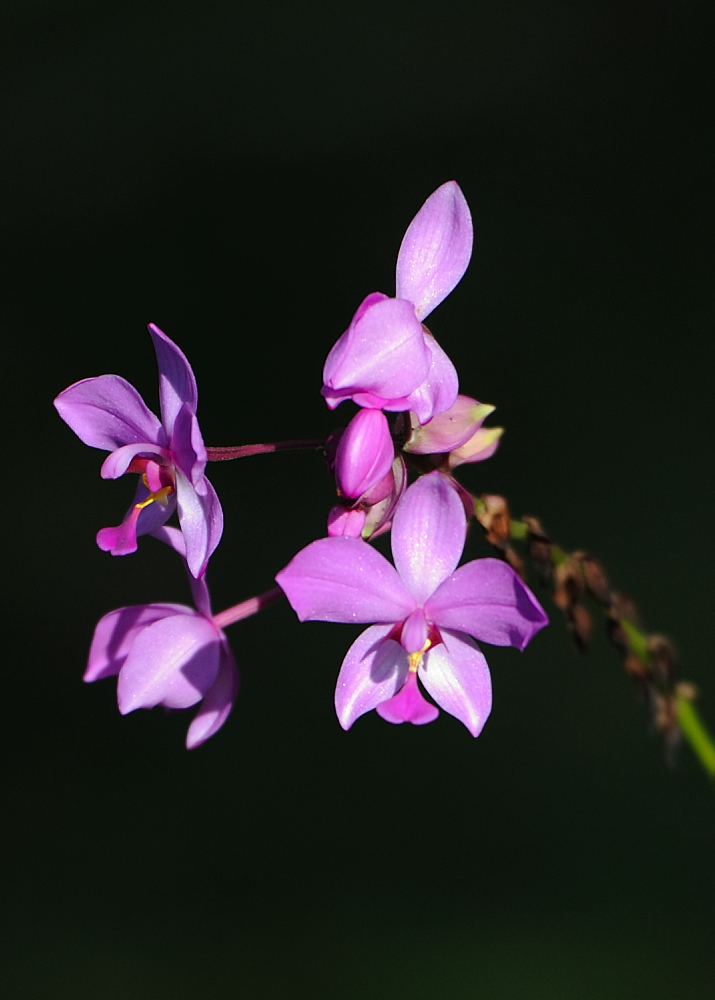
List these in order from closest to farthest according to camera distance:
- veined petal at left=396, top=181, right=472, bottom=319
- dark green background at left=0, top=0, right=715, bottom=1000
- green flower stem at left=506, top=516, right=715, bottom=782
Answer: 1. veined petal at left=396, top=181, right=472, bottom=319
2. green flower stem at left=506, top=516, right=715, bottom=782
3. dark green background at left=0, top=0, right=715, bottom=1000

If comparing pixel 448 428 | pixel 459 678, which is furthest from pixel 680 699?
pixel 448 428

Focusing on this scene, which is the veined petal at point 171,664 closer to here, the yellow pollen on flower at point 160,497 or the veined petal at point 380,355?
the yellow pollen on flower at point 160,497

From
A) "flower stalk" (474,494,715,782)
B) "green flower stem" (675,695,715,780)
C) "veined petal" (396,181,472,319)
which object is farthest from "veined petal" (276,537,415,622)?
"green flower stem" (675,695,715,780)

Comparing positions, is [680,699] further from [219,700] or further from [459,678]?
[219,700]

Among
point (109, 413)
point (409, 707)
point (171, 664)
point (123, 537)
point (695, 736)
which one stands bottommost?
point (695, 736)

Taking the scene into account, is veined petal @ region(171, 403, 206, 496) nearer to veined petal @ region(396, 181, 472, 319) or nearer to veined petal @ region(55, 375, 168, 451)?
veined petal @ region(55, 375, 168, 451)

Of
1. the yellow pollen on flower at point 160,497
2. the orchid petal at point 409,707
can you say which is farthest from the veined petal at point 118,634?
the orchid petal at point 409,707

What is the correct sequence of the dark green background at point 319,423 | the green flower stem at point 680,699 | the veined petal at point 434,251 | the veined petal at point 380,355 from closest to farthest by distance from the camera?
1. the veined petal at point 380,355
2. the veined petal at point 434,251
3. the green flower stem at point 680,699
4. the dark green background at point 319,423

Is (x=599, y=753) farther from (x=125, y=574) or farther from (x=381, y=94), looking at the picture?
(x=381, y=94)
